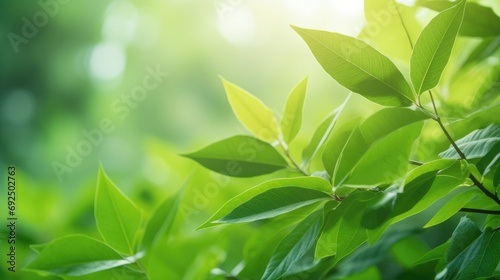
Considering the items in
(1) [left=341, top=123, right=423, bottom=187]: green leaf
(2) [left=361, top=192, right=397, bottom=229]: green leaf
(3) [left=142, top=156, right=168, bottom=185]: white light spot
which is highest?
(1) [left=341, top=123, right=423, bottom=187]: green leaf

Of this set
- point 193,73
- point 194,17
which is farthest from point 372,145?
point 194,17

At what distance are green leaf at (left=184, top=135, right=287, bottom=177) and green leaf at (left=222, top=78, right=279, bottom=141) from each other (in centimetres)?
4

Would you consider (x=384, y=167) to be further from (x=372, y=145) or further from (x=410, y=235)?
(x=410, y=235)

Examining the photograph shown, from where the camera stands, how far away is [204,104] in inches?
64.8

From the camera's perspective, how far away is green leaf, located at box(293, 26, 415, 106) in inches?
12.2

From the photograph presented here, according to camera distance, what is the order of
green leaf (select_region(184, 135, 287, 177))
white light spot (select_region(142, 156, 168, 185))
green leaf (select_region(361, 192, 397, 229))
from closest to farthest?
green leaf (select_region(361, 192, 397, 229)) < green leaf (select_region(184, 135, 287, 177)) < white light spot (select_region(142, 156, 168, 185))

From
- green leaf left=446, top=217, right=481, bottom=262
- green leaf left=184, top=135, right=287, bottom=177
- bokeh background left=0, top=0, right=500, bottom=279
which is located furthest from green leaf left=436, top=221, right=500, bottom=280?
bokeh background left=0, top=0, right=500, bottom=279

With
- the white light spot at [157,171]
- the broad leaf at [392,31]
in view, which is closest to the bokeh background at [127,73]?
the white light spot at [157,171]

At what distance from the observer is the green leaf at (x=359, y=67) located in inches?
12.2

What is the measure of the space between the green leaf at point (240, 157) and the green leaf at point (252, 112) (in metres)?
0.04

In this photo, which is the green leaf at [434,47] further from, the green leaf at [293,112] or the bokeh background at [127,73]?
the bokeh background at [127,73]

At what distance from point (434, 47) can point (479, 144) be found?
0.21ft

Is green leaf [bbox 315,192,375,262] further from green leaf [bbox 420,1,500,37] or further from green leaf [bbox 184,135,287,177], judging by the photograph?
green leaf [bbox 420,1,500,37]

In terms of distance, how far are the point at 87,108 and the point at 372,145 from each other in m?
1.56
